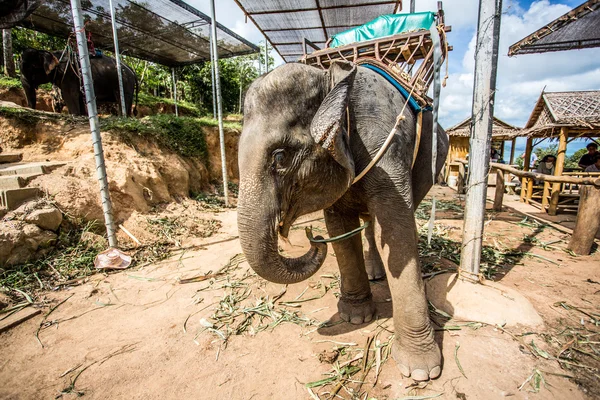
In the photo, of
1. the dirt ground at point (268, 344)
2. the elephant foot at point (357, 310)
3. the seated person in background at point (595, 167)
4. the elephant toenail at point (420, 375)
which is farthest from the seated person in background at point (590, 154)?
the elephant toenail at point (420, 375)

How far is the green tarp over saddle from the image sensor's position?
303cm

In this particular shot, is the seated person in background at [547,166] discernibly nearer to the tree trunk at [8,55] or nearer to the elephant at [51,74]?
the elephant at [51,74]

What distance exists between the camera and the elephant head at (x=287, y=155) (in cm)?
170

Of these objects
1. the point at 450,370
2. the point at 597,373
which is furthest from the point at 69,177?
the point at 597,373

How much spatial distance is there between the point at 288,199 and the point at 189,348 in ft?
5.84

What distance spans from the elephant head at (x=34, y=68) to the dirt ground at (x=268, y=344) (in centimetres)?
799

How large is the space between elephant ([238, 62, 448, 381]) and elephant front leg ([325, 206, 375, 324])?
30 centimetres

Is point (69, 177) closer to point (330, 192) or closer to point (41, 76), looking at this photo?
point (330, 192)

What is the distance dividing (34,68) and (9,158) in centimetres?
479

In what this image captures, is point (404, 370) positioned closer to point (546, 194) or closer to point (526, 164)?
point (546, 194)

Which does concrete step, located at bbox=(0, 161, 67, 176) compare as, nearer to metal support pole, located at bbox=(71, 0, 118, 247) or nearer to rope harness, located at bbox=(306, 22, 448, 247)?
metal support pole, located at bbox=(71, 0, 118, 247)

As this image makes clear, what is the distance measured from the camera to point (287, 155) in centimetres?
179

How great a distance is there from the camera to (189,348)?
2625 millimetres

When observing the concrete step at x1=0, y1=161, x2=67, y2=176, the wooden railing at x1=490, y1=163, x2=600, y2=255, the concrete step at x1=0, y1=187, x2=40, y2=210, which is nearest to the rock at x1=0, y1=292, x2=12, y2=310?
the concrete step at x1=0, y1=187, x2=40, y2=210
